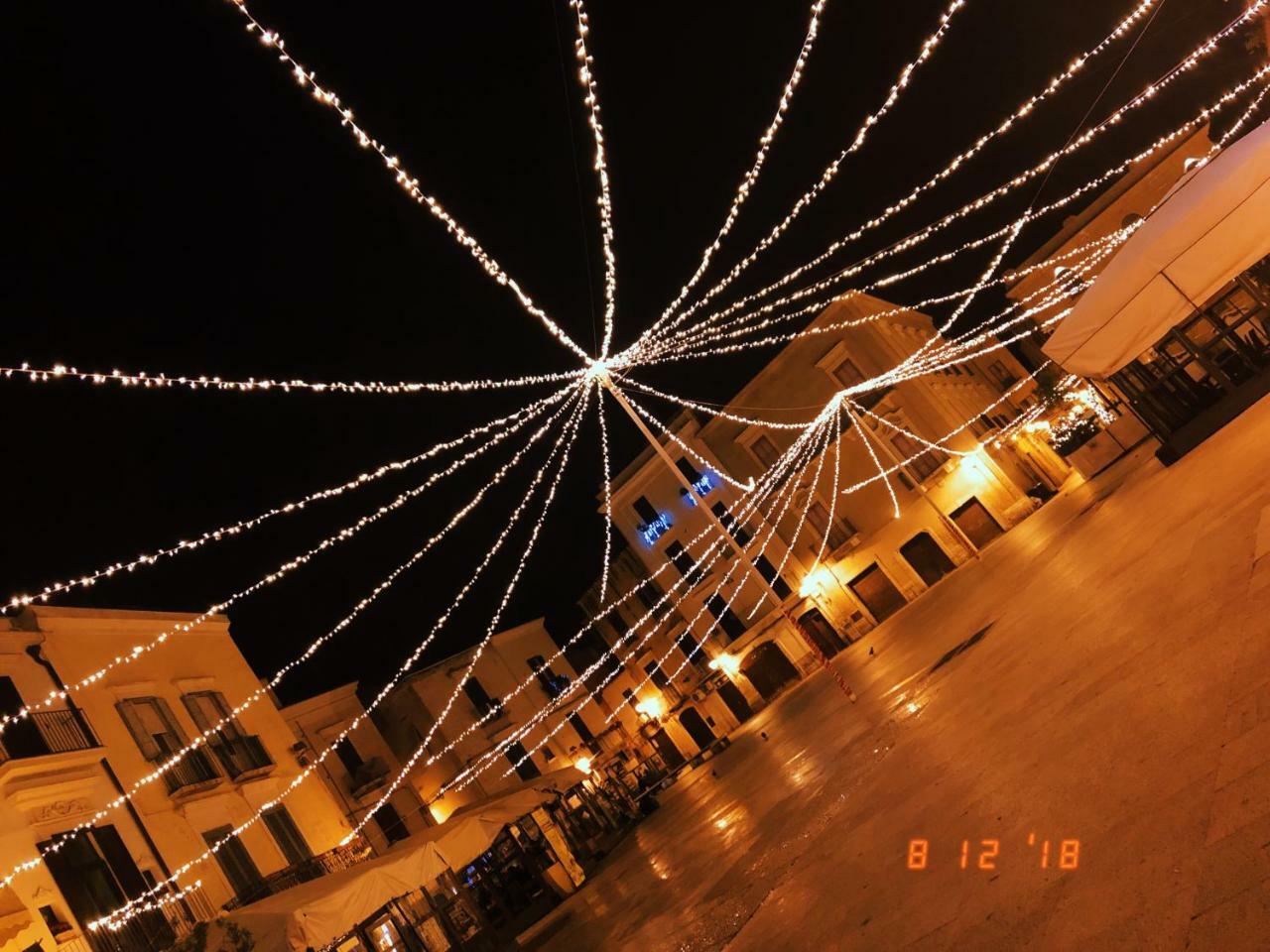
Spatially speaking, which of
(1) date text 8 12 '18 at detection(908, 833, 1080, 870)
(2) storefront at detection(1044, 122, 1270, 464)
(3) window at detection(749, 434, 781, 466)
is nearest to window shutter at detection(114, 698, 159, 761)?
(1) date text 8 12 '18 at detection(908, 833, 1080, 870)

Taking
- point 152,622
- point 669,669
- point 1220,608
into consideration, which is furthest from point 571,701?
point 1220,608

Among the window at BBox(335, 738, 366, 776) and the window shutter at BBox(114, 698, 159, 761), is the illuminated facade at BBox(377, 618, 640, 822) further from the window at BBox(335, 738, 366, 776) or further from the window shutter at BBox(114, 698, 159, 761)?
the window shutter at BBox(114, 698, 159, 761)

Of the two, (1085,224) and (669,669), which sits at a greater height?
(1085,224)

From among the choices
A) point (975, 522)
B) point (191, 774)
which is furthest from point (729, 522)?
point (191, 774)

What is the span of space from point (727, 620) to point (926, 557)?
29.9ft

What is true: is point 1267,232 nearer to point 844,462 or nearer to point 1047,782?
point 1047,782

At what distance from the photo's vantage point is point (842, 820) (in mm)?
6738

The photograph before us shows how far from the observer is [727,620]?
130 feet

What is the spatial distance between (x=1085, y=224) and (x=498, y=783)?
96.3 feet

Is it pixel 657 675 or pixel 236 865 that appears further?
pixel 657 675

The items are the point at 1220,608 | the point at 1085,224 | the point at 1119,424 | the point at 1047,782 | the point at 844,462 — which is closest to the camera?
the point at 1047,782

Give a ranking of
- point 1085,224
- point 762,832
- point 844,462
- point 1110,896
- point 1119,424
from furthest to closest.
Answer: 1. point 844,462
2. point 1085,224
3. point 1119,424
4. point 762,832
5. point 1110,896

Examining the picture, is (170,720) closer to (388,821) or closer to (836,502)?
(388,821)

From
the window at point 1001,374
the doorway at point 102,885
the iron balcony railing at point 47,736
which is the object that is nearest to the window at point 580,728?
the window at point 1001,374
